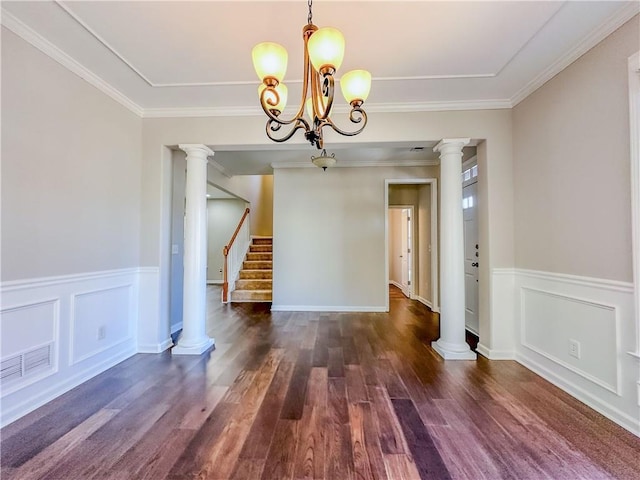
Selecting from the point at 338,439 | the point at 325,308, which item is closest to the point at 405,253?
the point at 325,308

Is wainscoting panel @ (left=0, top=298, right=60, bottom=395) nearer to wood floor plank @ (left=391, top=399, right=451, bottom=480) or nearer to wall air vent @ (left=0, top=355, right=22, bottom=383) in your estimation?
wall air vent @ (left=0, top=355, right=22, bottom=383)

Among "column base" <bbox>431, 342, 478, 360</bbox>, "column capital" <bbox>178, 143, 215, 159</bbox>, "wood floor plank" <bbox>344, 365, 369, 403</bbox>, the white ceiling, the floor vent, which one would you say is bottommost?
"wood floor plank" <bbox>344, 365, 369, 403</bbox>

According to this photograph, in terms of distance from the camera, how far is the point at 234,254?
6.79 meters

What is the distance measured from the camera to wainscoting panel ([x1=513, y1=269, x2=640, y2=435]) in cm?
195

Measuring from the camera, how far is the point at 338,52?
157 cm

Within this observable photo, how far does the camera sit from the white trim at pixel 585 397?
1.91 meters

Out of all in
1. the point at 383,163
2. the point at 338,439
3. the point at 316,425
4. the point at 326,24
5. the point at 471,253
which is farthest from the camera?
the point at 383,163

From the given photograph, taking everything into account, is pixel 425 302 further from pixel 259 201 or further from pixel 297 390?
pixel 259 201

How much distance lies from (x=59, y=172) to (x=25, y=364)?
55.2 inches

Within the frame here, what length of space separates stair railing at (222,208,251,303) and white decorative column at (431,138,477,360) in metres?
4.42

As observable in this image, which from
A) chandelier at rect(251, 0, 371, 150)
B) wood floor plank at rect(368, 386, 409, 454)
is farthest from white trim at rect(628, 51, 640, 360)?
chandelier at rect(251, 0, 371, 150)

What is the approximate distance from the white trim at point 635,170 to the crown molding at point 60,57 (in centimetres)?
393

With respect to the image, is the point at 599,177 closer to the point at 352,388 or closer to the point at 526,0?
the point at 526,0

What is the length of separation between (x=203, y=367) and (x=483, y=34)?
356cm
